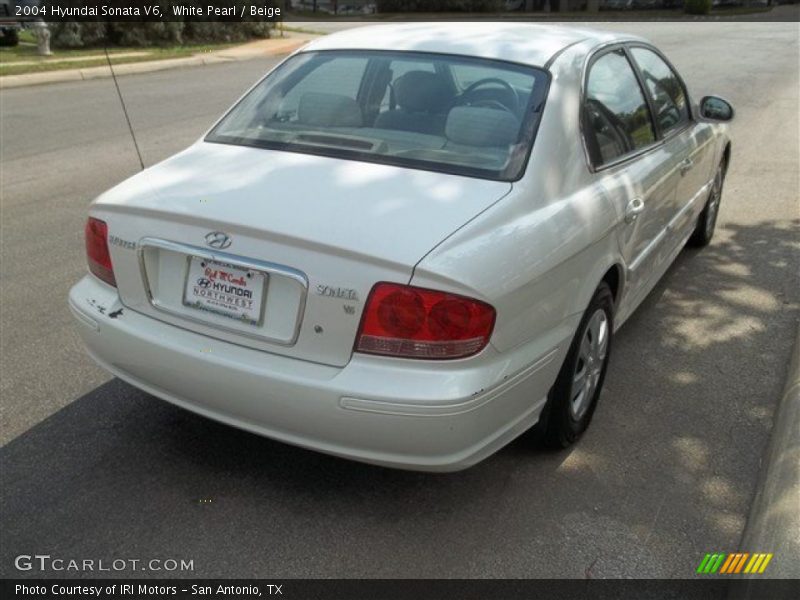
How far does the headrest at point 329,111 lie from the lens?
11.8 feet

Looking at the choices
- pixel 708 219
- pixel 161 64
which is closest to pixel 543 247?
pixel 708 219

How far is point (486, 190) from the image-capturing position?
3004 mm

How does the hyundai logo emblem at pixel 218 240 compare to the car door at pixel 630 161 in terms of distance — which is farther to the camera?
the car door at pixel 630 161

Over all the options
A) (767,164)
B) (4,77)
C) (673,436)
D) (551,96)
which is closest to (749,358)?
(673,436)

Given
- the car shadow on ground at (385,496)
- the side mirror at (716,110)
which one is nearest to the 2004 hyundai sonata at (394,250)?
the car shadow on ground at (385,496)

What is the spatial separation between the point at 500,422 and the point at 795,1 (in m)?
57.6

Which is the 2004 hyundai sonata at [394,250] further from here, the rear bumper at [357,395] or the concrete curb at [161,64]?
the concrete curb at [161,64]

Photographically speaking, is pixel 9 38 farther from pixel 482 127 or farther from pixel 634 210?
pixel 634 210

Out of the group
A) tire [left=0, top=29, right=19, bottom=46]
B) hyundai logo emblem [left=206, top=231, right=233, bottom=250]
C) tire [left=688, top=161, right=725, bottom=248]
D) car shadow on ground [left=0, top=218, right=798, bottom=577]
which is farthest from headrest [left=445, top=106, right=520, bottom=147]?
tire [left=0, top=29, right=19, bottom=46]

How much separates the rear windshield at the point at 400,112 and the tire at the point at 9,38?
19551mm

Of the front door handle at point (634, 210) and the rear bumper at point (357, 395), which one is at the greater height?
the front door handle at point (634, 210)

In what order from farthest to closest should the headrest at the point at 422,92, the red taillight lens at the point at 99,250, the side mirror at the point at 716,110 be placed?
the side mirror at the point at 716,110
the headrest at the point at 422,92
the red taillight lens at the point at 99,250

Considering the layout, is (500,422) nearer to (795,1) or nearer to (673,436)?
(673,436)

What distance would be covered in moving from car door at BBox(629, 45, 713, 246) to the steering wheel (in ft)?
3.79
